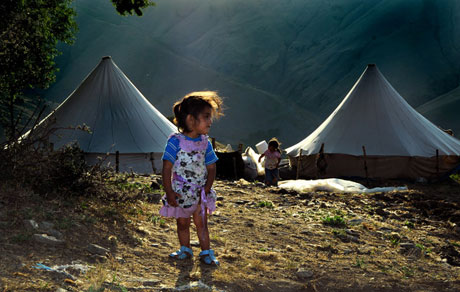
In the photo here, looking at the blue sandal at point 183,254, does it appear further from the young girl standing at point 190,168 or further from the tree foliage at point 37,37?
the tree foliage at point 37,37

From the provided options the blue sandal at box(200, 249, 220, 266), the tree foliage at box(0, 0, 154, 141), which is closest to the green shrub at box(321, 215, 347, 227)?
the blue sandal at box(200, 249, 220, 266)

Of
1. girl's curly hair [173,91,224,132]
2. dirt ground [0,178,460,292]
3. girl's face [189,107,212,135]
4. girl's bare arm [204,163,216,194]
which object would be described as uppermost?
girl's curly hair [173,91,224,132]

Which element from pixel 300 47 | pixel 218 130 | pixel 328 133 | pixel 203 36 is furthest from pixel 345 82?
pixel 328 133

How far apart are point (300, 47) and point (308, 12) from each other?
12188mm

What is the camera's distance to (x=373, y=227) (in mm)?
5637

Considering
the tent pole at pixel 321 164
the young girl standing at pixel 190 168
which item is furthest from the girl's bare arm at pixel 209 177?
the tent pole at pixel 321 164

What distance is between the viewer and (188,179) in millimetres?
3551

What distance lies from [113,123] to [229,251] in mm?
9761

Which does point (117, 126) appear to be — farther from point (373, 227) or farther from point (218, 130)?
point (218, 130)

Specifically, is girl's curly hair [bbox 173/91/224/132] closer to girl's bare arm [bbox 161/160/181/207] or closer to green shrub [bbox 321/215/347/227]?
girl's bare arm [bbox 161/160/181/207]

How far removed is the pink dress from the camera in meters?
3.52

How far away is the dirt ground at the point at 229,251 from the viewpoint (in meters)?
2.98

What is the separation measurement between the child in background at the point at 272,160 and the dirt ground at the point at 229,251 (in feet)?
12.0

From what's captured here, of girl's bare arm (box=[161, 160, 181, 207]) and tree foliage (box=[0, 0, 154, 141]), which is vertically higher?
tree foliage (box=[0, 0, 154, 141])
